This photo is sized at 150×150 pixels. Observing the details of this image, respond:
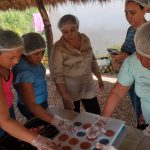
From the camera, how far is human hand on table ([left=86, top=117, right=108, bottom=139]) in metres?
1.58

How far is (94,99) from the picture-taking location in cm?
261

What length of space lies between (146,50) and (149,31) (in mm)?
112

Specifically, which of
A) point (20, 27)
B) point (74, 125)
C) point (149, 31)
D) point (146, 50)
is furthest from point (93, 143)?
point (20, 27)

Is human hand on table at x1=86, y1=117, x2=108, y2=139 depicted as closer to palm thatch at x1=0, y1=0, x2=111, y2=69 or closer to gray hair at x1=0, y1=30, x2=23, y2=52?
gray hair at x1=0, y1=30, x2=23, y2=52

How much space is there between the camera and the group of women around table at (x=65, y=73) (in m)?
1.47

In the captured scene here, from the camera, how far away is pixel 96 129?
5.31 ft

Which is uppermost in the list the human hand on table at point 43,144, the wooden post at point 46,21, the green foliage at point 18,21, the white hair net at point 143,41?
the white hair net at point 143,41

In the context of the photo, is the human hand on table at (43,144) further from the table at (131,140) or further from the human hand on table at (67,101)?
the human hand on table at (67,101)

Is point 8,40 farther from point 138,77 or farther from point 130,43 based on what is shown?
point 130,43

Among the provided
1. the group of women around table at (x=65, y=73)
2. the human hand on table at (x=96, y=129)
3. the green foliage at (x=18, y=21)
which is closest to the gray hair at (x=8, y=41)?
the group of women around table at (x=65, y=73)

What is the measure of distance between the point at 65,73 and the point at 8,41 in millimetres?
904

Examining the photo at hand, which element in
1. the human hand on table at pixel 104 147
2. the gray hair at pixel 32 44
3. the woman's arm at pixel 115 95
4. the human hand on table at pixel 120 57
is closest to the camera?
the human hand on table at pixel 104 147

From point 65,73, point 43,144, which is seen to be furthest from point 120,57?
point 43,144

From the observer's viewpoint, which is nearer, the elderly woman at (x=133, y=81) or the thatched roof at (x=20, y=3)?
the elderly woman at (x=133, y=81)
